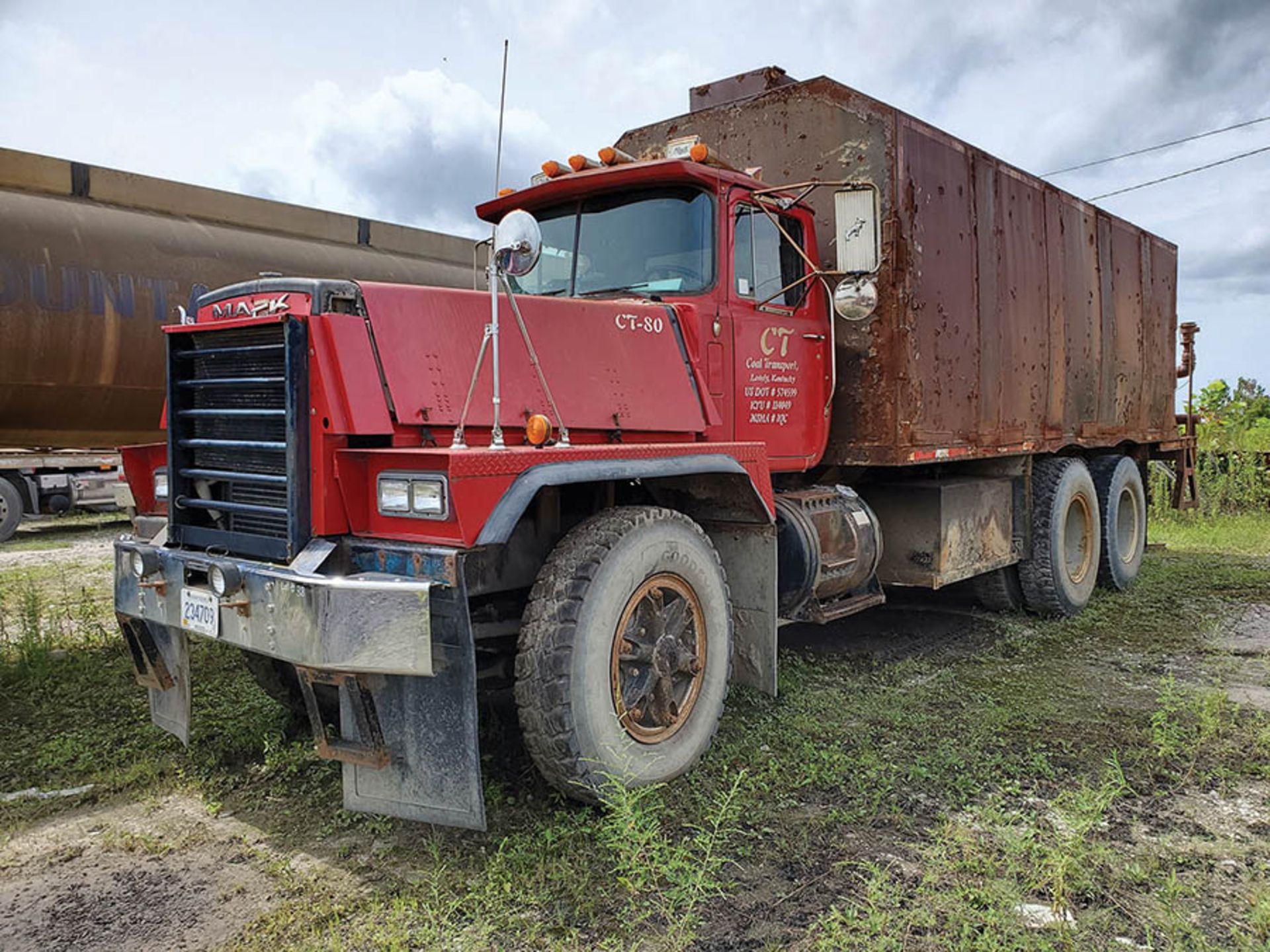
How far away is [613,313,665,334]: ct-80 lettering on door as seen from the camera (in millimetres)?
4258

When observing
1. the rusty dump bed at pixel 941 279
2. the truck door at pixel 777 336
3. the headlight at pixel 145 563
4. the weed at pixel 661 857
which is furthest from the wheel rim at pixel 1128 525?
the headlight at pixel 145 563

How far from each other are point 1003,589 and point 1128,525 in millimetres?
2515

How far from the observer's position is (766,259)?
201 inches

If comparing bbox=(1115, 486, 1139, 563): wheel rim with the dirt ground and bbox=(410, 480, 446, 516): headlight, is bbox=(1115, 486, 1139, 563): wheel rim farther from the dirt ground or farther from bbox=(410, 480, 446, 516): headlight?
the dirt ground

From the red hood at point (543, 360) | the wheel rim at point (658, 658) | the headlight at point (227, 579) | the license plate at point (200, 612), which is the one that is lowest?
the wheel rim at point (658, 658)

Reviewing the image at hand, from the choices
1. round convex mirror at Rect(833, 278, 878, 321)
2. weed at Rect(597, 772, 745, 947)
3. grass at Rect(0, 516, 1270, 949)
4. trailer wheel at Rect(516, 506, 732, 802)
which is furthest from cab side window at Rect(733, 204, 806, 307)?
weed at Rect(597, 772, 745, 947)

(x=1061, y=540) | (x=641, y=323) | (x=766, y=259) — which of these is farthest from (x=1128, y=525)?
(x=641, y=323)

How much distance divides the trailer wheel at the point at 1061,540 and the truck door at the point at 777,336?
2.80 m

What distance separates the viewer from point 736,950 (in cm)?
280

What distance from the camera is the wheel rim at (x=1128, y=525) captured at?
9.16m

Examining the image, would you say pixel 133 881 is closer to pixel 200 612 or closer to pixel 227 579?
pixel 200 612

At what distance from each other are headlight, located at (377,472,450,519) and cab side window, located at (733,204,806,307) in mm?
2255

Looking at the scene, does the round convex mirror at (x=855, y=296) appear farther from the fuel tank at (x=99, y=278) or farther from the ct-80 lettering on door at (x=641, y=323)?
A: the fuel tank at (x=99, y=278)

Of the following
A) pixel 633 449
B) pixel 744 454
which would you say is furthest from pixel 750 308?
pixel 633 449
